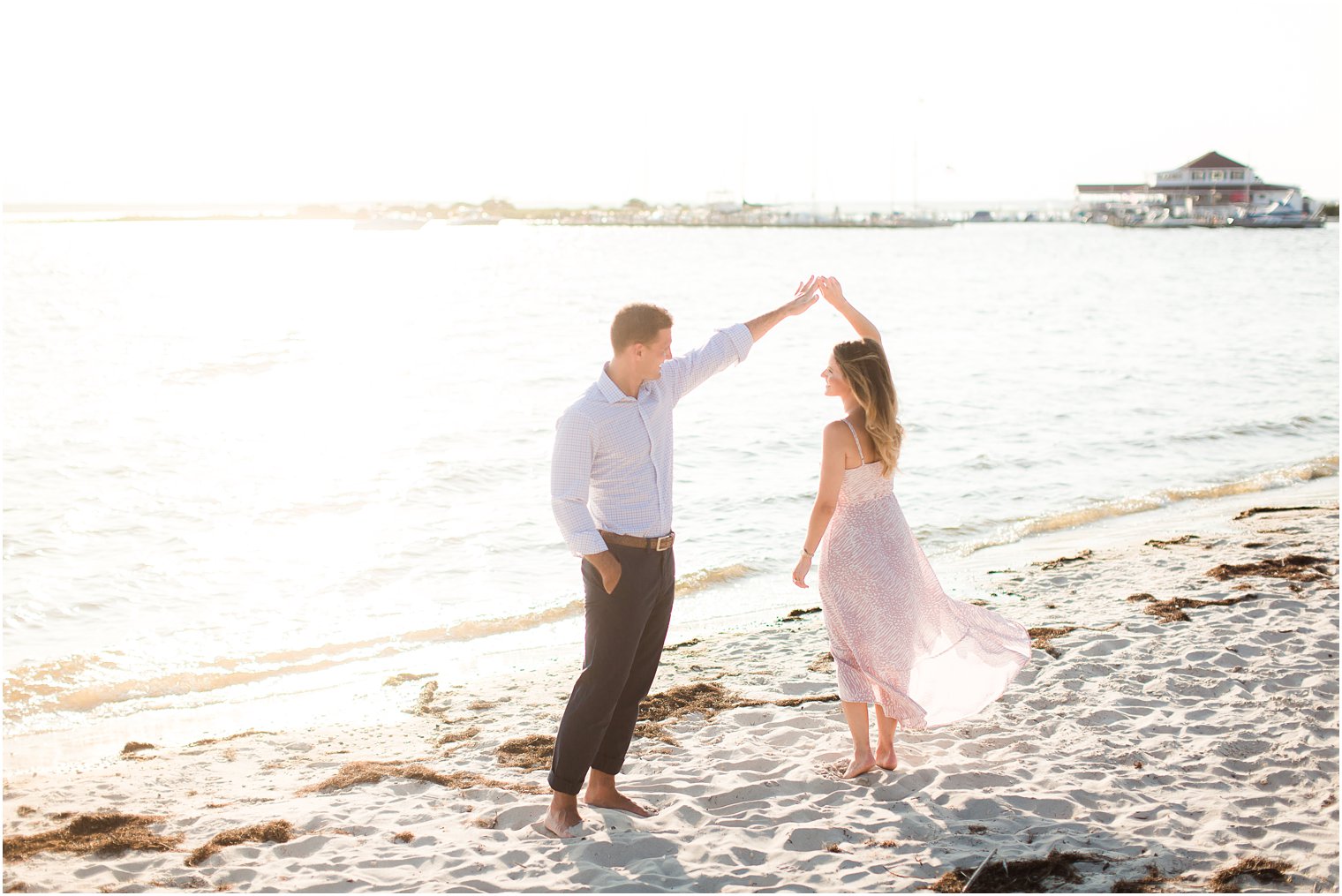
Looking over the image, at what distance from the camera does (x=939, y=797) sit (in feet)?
16.1

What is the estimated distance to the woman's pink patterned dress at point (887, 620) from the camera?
16.6ft

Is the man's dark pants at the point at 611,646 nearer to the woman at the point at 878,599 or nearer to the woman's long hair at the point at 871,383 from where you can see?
the woman at the point at 878,599

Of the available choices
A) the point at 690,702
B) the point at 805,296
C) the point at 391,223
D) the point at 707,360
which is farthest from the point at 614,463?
the point at 391,223

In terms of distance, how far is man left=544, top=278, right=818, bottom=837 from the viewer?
440 centimetres

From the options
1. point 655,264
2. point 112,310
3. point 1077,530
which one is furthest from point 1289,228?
point 1077,530

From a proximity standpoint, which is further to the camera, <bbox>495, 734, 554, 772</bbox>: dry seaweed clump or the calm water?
the calm water

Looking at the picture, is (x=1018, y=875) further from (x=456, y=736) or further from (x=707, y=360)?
(x=456, y=736)

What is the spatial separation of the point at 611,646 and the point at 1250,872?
2.54 metres

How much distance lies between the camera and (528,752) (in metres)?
5.82

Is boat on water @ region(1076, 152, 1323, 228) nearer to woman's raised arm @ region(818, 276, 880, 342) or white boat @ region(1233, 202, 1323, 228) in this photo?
white boat @ region(1233, 202, 1323, 228)

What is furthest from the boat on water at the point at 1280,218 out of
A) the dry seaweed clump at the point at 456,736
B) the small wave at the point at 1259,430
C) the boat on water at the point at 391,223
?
the dry seaweed clump at the point at 456,736

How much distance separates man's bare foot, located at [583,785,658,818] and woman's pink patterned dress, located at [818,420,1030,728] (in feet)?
3.57

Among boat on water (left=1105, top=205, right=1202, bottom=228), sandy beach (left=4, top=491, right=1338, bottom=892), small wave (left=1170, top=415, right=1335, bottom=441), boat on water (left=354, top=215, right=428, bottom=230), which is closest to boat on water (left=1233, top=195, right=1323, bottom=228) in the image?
boat on water (left=1105, top=205, right=1202, bottom=228)

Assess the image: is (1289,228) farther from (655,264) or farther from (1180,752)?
A: (1180,752)
